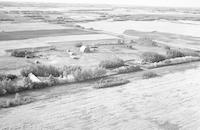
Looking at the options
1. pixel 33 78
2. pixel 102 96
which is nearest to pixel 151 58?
pixel 102 96

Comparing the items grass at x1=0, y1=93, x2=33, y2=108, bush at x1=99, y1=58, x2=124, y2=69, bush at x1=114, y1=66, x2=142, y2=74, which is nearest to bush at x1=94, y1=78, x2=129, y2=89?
bush at x1=114, y1=66, x2=142, y2=74

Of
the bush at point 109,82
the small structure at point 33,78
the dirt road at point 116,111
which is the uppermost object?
the small structure at point 33,78

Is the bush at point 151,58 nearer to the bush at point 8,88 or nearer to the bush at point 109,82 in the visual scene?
the bush at point 109,82

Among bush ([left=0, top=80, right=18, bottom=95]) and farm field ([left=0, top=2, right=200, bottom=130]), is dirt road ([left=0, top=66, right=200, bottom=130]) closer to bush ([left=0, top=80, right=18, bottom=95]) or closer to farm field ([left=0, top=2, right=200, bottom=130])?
farm field ([left=0, top=2, right=200, bottom=130])

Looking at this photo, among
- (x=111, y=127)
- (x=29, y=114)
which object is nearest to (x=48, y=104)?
(x=29, y=114)

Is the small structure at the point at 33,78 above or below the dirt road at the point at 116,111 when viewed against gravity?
above

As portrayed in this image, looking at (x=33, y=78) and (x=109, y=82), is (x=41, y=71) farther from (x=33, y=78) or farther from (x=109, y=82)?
(x=109, y=82)

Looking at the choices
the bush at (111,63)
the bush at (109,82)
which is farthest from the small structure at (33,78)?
the bush at (111,63)
